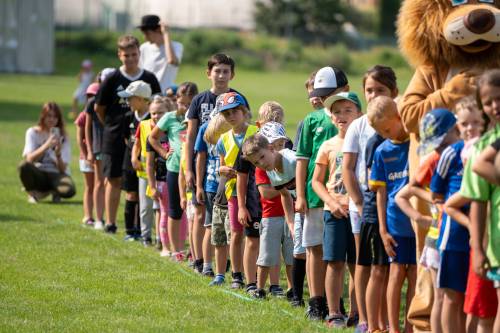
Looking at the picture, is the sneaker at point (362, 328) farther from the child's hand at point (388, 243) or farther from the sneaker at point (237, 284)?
the sneaker at point (237, 284)

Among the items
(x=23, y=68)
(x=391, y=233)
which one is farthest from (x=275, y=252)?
(x=23, y=68)

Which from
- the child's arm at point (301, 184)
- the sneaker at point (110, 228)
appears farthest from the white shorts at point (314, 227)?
the sneaker at point (110, 228)

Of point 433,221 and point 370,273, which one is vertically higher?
point 433,221

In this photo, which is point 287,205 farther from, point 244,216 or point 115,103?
point 115,103

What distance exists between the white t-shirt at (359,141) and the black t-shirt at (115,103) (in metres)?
5.66

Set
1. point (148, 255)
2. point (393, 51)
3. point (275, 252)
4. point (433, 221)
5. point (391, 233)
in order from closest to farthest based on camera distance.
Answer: point (433, 221) → point (391, 233) → point (275, 252) → point (148, 255) → point (393, 51)

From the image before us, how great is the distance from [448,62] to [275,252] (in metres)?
2.78

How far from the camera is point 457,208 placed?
6.20 metres

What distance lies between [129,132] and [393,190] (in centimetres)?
637

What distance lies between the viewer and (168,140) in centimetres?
1184

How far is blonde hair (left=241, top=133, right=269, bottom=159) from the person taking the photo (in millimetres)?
8648

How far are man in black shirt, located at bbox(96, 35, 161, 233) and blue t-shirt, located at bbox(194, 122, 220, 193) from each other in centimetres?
271

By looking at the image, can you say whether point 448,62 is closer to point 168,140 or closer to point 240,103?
point 240,103

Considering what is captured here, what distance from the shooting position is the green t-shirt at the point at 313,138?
27.7 feet
